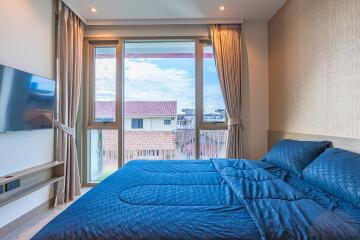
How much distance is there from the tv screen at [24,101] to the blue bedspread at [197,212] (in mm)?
1231

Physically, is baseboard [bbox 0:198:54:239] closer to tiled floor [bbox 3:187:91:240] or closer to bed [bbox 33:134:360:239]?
tiled floor [bbox 3:187:91:240]

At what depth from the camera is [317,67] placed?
2252mm

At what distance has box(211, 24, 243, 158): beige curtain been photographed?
344 centimetres

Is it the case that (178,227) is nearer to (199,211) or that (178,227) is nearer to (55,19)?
(199,211)

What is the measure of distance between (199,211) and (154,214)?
24 cm

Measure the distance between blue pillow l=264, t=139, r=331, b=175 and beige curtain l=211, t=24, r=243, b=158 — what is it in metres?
1.18

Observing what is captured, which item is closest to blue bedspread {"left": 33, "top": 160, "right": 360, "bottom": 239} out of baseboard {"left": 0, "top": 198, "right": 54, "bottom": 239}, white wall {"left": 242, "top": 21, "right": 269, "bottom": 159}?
baseboard {"left": 0, "top": 198, "right": 54, "bottom": 239}

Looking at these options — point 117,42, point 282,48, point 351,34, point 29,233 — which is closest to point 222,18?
point 282,48

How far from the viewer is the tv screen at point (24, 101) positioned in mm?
2033

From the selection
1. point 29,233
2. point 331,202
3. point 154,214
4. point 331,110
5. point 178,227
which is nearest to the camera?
point 178,227

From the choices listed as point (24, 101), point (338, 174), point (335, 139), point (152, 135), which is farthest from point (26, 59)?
point (335, 139)

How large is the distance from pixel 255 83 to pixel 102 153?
9.20 feet

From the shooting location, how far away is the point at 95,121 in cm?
371

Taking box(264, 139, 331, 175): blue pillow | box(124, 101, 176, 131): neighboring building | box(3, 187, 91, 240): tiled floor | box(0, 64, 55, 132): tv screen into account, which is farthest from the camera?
box(124, 101, 176, 131): neighboring building
